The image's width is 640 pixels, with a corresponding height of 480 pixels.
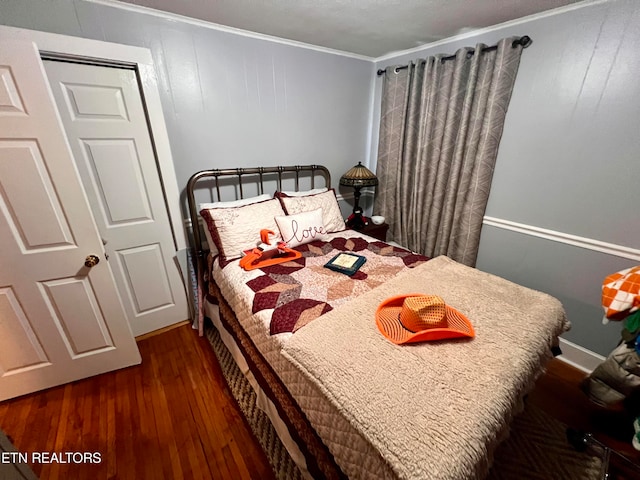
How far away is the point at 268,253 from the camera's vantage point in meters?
Result: 1.82

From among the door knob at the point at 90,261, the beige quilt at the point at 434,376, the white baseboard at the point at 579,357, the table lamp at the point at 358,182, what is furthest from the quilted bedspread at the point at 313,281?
the white baseboard at the point at 579,357

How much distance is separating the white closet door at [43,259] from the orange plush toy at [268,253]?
0.87m

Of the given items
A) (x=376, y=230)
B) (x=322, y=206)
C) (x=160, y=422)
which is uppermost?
(x=322, y=206)

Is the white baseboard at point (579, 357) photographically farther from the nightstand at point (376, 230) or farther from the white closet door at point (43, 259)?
the white closet door at point (43, 259)

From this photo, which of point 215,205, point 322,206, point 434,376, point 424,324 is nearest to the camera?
point 434,376

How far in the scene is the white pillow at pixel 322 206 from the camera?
2142mm

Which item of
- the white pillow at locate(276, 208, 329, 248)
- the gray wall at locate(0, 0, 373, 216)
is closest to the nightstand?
the white pillow at locate(276, 208, 329, 248)

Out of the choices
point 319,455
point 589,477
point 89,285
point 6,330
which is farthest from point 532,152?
point 6,330

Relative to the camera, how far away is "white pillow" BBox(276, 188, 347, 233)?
2142 mm

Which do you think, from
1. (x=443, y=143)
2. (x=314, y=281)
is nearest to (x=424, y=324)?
(x=314, y=281)

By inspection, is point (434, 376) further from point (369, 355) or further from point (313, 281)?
point (313, 281)

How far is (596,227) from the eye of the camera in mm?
1642

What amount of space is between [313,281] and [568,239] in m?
1.80

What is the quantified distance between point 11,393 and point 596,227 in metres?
3.78
